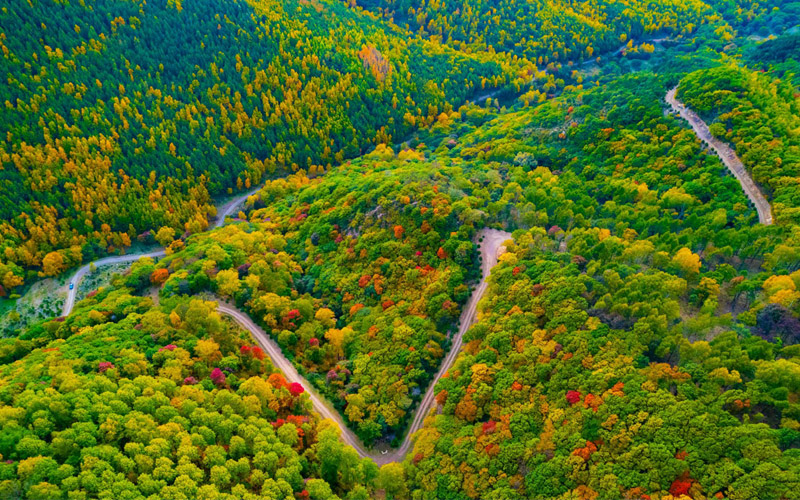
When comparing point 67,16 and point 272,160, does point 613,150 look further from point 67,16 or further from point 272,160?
point 67,16

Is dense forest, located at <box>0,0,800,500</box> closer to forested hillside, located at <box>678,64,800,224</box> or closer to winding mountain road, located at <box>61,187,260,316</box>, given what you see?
forested hillside, located at <box>678,64,800,224</box>

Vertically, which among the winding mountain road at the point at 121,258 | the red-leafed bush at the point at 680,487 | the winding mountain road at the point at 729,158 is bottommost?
the winding mountain road at the point at 121,258

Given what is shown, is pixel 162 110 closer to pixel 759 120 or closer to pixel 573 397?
pixel 573 397

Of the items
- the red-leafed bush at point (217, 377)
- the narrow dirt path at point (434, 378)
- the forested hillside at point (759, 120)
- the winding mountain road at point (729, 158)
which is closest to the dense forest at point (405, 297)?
the red-leafed bush at point (217, 377)

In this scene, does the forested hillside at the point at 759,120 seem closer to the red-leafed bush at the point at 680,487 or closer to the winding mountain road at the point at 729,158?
the winding mountain road at the point at 729,158

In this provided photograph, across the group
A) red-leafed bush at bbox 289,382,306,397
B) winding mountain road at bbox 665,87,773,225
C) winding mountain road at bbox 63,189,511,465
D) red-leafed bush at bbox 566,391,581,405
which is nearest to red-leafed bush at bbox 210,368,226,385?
winding mountain road at bbox 63,189,511,465

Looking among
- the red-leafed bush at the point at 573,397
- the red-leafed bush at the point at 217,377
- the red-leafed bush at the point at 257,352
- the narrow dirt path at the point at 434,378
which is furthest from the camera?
the red-leafed bush at the point at 257,352
